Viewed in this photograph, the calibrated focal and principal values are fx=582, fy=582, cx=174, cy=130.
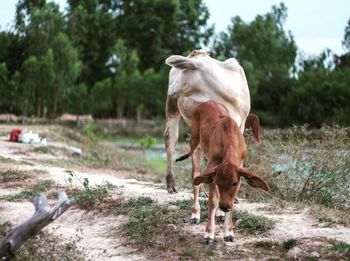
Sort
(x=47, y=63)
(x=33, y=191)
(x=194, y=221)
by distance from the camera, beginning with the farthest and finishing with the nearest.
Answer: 1. (x=47, y=63)
2. (x=33, y=191)
3. (x=194, y=221)

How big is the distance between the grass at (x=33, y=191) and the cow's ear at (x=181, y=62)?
3.20 metres

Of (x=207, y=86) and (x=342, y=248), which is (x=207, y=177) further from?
(x=207, y=86)

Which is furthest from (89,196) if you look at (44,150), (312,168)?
(44,150)

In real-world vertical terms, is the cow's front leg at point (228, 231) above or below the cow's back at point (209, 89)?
below

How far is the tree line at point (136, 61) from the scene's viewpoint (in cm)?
3266

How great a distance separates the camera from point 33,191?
9.13 m

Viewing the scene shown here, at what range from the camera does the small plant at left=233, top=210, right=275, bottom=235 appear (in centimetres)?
648

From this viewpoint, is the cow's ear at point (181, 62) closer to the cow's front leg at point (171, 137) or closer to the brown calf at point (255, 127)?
the cow's front leg at point (171, 137)

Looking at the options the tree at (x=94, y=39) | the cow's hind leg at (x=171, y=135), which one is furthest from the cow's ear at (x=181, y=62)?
the tree at (x=94, y=39)

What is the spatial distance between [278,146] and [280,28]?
41788mm

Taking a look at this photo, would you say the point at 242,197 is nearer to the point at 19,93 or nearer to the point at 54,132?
the point at 54,132

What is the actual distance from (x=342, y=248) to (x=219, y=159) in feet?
4.88

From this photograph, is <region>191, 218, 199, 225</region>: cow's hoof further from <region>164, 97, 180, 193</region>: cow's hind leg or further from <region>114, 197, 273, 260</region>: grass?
<region>164, 97, 180, 193</region>: cow's hind leg

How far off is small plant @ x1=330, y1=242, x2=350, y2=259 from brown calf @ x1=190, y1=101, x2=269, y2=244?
887mm
